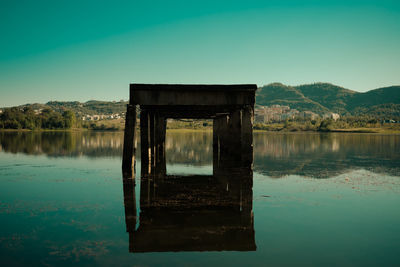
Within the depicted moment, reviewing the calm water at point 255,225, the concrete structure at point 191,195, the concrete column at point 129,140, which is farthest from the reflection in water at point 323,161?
the concrete column at point 129,140

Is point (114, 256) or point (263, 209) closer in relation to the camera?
point (114, 256)

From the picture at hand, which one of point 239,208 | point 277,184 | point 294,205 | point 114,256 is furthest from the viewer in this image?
point 277,184

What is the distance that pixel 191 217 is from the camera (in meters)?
9.59

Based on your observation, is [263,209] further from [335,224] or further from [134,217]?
[134,217]

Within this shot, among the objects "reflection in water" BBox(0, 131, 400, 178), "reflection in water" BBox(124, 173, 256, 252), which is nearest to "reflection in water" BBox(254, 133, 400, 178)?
"reflection in water" BBox(0, 131, 400, 178)

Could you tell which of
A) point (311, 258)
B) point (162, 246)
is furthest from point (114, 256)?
point (311, 258)

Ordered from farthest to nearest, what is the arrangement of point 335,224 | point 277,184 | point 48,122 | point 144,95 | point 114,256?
1. point 48,122
2. point 144,95
3. point 277,184
4. point 335,224
5. point 114,256

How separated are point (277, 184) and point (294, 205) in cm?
452

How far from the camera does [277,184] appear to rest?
16.1 m

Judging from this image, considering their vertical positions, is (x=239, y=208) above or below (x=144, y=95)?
below

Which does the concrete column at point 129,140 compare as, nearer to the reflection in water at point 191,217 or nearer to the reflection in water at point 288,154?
the reflection in water at point 191,217

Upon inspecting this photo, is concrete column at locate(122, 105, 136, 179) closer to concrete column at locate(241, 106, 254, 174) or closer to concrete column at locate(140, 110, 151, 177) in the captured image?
concrete column at locate(140, 110, 151, 177)

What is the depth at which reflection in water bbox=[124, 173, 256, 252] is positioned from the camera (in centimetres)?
755

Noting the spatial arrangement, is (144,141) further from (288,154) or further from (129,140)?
(288,154)
